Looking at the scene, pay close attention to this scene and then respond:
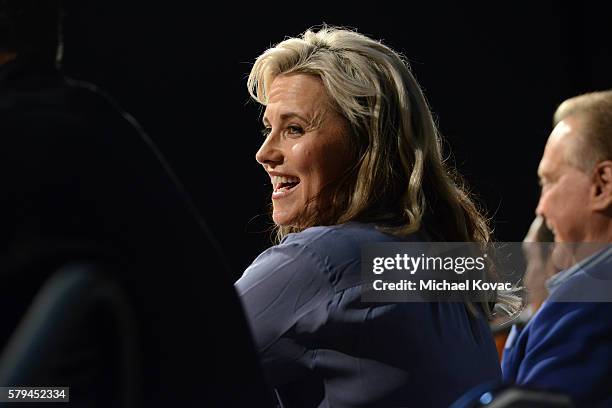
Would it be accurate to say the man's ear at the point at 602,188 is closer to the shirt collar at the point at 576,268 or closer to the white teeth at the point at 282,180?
the shirt collar at the point at 576,268

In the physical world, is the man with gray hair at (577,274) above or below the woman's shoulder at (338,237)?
below

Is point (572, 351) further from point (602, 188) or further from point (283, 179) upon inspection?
point (283, 179)

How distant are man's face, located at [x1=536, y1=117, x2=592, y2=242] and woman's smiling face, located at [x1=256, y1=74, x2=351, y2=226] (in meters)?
0.39

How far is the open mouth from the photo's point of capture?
1142mm

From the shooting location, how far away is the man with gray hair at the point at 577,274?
1116 mm

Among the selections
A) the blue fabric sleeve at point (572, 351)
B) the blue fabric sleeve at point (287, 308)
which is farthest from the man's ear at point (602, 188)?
the blue fabric sleeve at point (287, 308)

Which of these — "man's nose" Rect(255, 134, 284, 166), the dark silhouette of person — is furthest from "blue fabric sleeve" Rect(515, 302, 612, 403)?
the dark silhouette of person

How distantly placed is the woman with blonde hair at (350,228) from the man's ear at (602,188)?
0.24 meters

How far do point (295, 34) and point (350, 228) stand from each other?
5.50 ft

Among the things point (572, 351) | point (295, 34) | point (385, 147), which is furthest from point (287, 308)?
point (295, 34)

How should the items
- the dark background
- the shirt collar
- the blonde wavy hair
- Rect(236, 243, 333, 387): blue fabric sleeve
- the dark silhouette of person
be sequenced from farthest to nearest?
the dark background, the shirt collar, the blonde wavy hair, Rect(236, 243, 333, 387): blue fabric sleeve, the dark silhouette of person

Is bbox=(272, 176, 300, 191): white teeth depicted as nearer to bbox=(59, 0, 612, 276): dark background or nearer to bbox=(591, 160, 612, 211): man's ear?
bbox=(591, 160, 612, 211): man's ear

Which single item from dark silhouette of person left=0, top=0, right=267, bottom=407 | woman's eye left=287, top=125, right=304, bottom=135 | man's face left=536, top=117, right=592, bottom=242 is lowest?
man's face left=536, top=117, right=592, bottom=242

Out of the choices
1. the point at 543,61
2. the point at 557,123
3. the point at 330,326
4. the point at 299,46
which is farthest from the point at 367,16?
the point at 330,326
